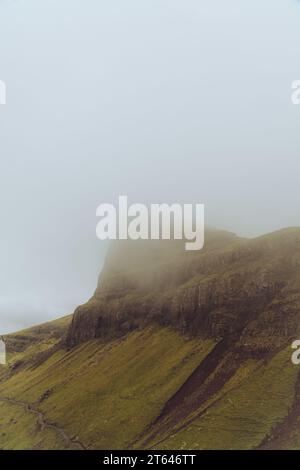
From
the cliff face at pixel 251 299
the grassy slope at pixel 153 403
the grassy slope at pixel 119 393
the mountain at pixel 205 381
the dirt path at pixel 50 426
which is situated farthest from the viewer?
the cliff face at pixel 251 299

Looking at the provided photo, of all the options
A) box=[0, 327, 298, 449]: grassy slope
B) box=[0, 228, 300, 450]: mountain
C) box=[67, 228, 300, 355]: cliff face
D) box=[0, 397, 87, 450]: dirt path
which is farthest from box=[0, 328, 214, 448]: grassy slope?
box=[67, 228, 300, 355]: cliff face

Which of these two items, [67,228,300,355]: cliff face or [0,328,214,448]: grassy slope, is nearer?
[0,328,214,448]: grassy slope

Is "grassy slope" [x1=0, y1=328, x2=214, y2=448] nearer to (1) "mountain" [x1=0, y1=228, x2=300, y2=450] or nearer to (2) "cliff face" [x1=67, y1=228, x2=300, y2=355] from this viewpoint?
(1) "mountain" [x1=0, y1=228, x2=300, y2=450]

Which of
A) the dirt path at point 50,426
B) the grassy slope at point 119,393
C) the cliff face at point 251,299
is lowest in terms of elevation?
the dirt path at point 50,426

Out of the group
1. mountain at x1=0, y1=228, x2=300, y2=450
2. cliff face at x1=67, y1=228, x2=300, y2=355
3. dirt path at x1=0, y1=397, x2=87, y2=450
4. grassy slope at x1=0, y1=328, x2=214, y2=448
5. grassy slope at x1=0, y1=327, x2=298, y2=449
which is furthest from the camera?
cliff face at x1=67, y1=228, x2=300, y2=355

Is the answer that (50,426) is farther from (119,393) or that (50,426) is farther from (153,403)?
(153,403)

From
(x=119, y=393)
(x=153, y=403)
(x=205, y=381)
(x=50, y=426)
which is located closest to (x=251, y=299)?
(x=205, y=381)

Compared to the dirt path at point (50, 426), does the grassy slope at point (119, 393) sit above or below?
above

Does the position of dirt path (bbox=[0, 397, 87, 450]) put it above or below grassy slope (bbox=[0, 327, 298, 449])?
below

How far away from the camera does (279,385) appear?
399ft

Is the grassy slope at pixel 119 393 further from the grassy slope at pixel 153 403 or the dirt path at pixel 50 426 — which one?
the dirt path at pixel 50 426

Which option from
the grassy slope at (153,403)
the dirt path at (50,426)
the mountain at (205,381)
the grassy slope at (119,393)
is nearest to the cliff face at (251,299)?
the mountain at (205,381)

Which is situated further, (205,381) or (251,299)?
(251,299)
